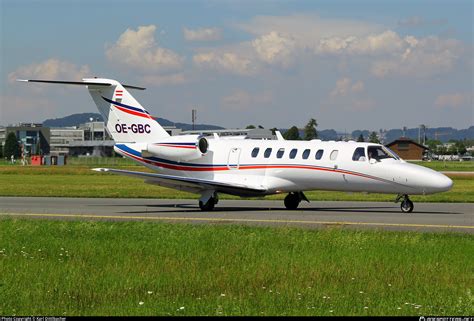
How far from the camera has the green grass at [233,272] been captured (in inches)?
403

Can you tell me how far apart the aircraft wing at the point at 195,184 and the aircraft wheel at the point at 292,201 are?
127 centimetres

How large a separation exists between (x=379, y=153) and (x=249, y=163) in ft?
14.7

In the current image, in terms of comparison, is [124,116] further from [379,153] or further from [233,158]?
[379,153]

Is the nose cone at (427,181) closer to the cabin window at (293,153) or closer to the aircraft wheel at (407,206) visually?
the aircraft wheel at (407,206)

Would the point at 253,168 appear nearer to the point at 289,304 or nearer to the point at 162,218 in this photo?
the point at 162,218

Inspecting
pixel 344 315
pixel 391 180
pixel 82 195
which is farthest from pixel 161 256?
pixel 82 195

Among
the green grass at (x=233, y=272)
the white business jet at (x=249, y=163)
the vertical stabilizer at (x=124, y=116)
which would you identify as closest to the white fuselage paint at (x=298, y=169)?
the white business jet at (x=249, y=163)

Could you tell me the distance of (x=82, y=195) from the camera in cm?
3569

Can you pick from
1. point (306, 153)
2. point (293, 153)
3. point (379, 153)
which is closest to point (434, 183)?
point (379, 153)

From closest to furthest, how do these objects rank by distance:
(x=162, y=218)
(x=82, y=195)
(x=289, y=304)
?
1. (x=289, y=304)
2. (x=162, y=218)
3. (x=82, y=195)

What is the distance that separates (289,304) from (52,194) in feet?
89.7

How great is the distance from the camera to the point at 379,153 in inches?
1010

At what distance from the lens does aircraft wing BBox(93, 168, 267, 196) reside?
26266 mm

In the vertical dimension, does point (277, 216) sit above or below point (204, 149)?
below
